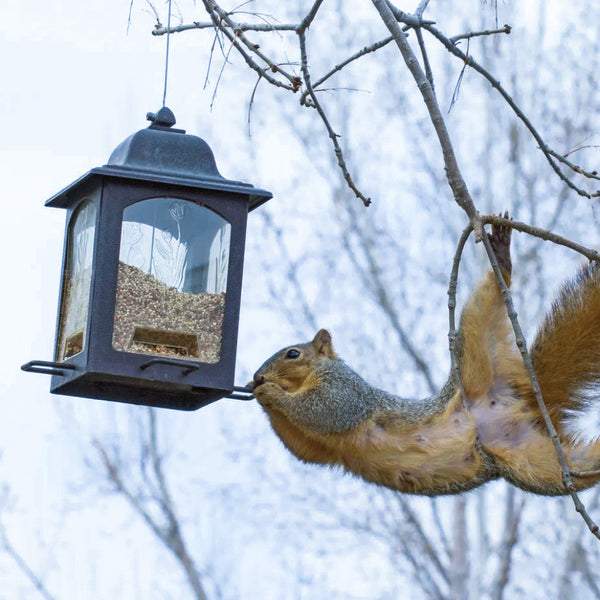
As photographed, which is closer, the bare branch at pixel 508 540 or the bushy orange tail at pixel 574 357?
the bushy orange tail at pixel 574 357

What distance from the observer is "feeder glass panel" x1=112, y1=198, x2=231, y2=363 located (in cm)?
355

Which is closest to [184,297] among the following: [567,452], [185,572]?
[567,452]

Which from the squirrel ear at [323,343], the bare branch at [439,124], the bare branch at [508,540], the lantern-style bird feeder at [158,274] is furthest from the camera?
the bare branch at [508,540]

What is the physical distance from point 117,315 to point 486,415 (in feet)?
4.40

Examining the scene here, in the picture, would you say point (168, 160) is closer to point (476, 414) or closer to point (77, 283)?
point (77, 283)

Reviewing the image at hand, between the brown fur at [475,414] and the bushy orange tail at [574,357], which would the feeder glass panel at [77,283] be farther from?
the bushy orange tail at [574,357]

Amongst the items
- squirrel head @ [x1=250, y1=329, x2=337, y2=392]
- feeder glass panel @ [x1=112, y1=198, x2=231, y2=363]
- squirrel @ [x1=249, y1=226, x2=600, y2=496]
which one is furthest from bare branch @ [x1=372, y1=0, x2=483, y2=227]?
squirrel head @ [x1=250, y1=329, x2=337, y2=392]

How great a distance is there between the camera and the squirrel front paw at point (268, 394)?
14.1ft

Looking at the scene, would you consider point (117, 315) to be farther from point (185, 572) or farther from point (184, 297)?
point (185, 572)

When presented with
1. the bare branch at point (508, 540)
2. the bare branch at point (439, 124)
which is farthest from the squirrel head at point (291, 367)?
the bare branch at point (508, 540)

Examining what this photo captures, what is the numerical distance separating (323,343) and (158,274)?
1165 millimetres

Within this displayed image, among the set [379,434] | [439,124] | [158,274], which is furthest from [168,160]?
[379,434]

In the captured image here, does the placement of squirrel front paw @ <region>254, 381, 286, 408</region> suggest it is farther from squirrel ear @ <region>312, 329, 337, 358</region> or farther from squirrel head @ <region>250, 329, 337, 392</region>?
squirrel ear @ <region>312, 329, 337, 358</region>

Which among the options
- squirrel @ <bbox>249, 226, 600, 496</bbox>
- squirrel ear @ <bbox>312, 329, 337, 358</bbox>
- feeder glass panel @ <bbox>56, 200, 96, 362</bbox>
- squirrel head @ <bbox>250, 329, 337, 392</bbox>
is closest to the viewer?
feeder glass panel @ <bbox>56, 200, 96, 362</bbox>
